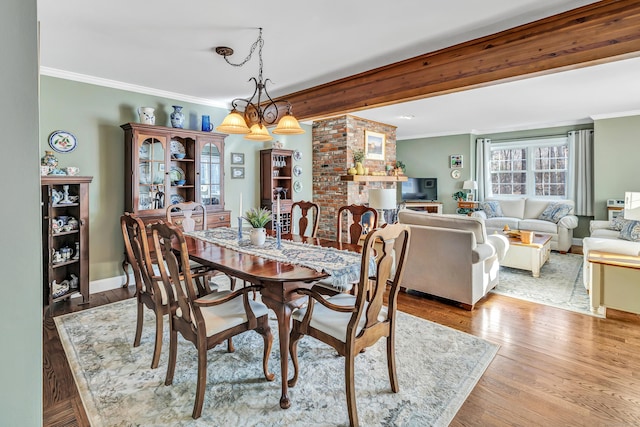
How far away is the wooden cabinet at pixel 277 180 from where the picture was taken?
513 centimetres

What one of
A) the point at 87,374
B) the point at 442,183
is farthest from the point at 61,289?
the point at 442,183

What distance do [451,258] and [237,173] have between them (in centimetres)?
331

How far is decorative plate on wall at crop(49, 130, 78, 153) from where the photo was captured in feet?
11.1

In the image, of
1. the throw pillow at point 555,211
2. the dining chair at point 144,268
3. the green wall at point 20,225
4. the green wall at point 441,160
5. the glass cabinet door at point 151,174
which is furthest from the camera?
the green wall at point 441,160

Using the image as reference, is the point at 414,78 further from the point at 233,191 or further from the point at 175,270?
the point at 233,191

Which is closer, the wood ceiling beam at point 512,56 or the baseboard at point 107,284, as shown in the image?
the wood ceiling beam at point 512,56

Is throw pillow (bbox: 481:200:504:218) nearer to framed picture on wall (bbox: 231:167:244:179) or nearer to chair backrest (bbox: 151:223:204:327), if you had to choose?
framed picture on wall (bbox: 231:167:244:179)

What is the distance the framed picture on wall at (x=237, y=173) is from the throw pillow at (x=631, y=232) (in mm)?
5503

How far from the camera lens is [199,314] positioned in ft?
5.78

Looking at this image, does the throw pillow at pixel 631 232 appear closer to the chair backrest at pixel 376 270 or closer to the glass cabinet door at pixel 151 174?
the chair backrest at pixel 376 270

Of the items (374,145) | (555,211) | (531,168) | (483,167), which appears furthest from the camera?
(483,167)

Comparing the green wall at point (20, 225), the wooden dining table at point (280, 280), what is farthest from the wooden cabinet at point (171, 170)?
the green wall at point (20, 225)

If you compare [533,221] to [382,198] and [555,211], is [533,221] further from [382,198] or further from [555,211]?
[382,198]

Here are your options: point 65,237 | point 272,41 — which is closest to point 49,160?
point 65,237
